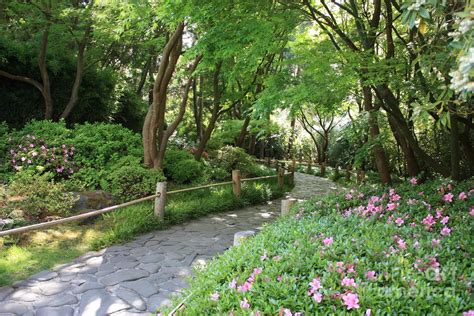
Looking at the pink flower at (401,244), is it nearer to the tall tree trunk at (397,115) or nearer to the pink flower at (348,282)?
the pink flower at (348,282)

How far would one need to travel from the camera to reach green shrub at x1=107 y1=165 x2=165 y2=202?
7465 millimetres

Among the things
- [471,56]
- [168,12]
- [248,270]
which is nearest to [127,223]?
[168,12]

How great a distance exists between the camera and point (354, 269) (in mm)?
2520

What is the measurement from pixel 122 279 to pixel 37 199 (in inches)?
103

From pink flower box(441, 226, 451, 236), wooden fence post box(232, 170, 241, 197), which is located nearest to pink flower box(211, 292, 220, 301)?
pink flower box(441, 226, 451, 236)

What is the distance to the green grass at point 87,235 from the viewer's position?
4527 millimetres

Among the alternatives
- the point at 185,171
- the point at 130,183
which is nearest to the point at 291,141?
the point at 185,171

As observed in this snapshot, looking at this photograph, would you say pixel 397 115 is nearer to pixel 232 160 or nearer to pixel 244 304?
pixel 244 304

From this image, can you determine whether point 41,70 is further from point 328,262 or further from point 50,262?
point 328,262

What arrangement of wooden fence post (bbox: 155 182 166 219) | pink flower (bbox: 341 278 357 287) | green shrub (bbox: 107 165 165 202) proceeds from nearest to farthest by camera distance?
pink flower (bbox: 341 278 357 287)
wooden fence post (bbox: 155 182 166 219)
green shrub (bbox: 107 165 165 202)

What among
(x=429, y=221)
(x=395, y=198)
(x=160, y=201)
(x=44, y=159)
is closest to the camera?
(x=429, y=221)

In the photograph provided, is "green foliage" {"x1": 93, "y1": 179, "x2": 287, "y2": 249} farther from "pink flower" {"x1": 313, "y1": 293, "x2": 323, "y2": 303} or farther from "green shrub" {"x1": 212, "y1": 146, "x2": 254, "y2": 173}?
"pink flower" {"x1": 313, "y1": 293, "x2": 323, "y2": 303}

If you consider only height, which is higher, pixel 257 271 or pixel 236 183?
pixel 236 183

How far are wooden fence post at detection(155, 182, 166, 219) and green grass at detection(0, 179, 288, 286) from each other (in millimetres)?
125
